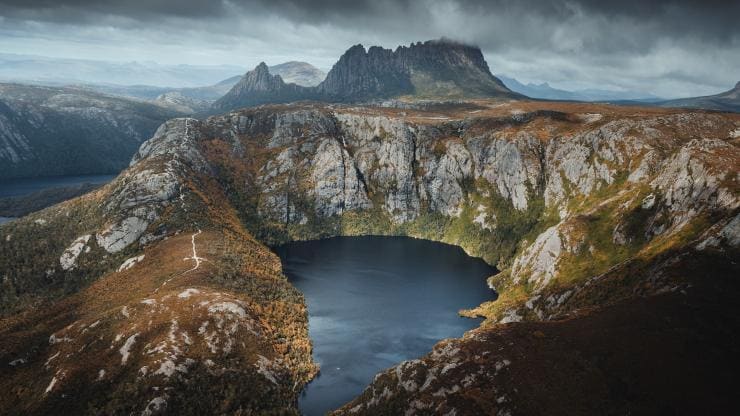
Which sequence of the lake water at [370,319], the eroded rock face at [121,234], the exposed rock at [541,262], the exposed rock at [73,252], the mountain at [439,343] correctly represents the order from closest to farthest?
the mountain at [439,343]
the lake water at [370,319]
the exposed rock at [541,262]
the exposed rock at [73,252]
the eroded rock face at [121,234]

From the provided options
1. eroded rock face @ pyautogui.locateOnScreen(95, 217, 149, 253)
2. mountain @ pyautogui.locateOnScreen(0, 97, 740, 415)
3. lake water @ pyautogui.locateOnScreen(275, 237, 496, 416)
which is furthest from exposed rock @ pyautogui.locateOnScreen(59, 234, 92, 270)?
lake water @ pyautogui.locateOnScreen(275, 237, 496, 416)

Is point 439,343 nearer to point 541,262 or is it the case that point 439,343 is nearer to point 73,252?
point 541,262

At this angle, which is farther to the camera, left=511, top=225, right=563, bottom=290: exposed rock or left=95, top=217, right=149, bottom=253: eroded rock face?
left=95, top=217, right=149, bottom=253: eroded rock face

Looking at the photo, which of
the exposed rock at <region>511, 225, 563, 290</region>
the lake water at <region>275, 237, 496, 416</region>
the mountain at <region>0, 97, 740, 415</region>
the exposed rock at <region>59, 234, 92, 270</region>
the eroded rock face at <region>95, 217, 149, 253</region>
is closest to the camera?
the mountain at <region>0, 97, 740, 415</region>

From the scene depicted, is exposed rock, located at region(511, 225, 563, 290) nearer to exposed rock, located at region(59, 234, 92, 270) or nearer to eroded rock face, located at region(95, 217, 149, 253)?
eroded rock face, located at region(95, 217, 149, 253)

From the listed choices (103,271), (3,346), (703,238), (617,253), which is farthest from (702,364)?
(103,271)

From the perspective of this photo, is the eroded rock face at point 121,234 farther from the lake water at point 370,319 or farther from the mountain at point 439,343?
the lake water at point 370,319

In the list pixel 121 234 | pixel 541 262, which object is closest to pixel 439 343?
pixel 541 262

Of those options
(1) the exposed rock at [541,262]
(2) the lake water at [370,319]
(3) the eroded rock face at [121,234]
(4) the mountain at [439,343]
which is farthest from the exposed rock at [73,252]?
(1) the exposed rock at [541,262]
